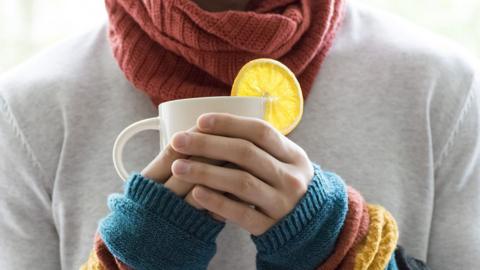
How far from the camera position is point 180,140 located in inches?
25.6

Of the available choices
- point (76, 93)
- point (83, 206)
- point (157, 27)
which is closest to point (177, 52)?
point (157, 27)

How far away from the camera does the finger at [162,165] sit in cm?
69

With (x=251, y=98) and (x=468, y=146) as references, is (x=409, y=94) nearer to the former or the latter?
(x=468, y=146)

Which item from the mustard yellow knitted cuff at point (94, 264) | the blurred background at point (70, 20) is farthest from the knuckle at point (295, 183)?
the blurred background at point (70, 20)

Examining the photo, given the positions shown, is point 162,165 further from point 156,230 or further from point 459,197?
point 459,197

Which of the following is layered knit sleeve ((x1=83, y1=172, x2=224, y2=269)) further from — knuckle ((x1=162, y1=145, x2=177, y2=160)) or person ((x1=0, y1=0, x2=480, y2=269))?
person ((x1=0, y1=0, x2=480, y2=269))

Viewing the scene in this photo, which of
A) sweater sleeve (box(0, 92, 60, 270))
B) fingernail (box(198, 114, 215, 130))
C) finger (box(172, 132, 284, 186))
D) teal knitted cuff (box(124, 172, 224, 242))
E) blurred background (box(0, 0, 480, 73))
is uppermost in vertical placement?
fingernail (box(198, 114, 215, 130))

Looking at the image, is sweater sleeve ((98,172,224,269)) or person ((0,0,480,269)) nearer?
sweater sleeve ((98,172,224,269))

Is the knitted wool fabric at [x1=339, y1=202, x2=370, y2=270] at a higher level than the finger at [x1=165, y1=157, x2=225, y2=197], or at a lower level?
lower

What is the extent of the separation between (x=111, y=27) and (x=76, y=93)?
13 centimetres

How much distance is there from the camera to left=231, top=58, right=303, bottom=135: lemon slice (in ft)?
2.32

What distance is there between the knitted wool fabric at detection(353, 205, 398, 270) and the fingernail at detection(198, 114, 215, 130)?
0.26m

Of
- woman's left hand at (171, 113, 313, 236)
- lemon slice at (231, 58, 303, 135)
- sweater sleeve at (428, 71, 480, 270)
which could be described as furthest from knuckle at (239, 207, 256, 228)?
sweater sleeve at (428, 71, 480, 270)

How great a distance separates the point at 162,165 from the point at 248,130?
0.37ft
